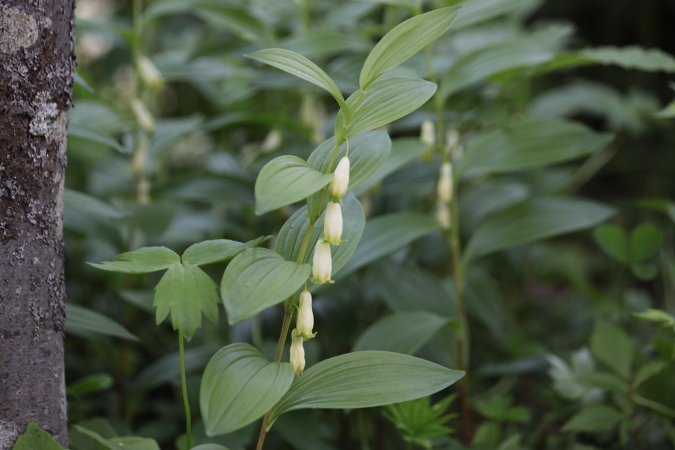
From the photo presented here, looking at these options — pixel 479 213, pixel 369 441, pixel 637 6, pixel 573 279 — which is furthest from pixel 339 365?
pixel 637 6

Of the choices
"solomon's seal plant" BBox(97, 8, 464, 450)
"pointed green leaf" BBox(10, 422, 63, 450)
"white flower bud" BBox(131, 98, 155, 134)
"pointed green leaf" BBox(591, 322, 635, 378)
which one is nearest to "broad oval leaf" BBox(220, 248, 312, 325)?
"solomon's seal plant" BBox(97, 8, 464, 450)

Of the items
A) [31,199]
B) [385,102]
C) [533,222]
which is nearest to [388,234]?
[533,222]

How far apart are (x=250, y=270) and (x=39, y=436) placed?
0.93 ft

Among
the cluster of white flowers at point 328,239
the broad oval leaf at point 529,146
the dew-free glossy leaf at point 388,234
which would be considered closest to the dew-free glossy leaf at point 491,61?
the broad oval leaf at point 529,146

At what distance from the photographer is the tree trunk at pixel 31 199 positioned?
1.71 feet

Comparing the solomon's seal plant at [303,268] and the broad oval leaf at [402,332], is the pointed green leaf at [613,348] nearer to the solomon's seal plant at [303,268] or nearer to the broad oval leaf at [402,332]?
the broad oval leaf at [402,332]

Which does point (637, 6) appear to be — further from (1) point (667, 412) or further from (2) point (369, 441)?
(2) point (369, 441)

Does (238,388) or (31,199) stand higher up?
(31,199)

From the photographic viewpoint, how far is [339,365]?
0.55 meters

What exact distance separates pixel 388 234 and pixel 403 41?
0.41 metres

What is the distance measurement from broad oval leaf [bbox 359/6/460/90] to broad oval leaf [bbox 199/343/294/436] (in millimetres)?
285

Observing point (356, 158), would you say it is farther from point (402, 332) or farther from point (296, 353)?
point (402, 332)

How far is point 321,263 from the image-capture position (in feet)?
1.63

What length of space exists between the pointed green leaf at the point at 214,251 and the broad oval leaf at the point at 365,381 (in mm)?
155
